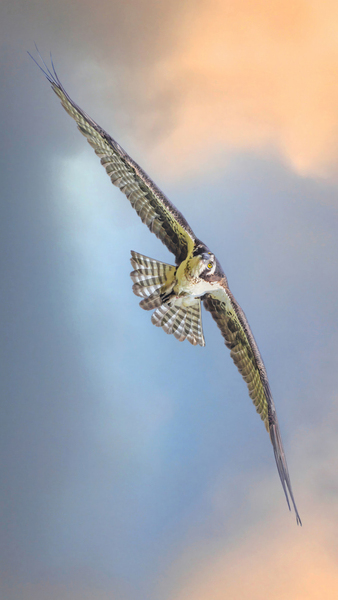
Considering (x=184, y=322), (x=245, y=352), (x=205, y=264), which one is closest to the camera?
(x=205, y=264)

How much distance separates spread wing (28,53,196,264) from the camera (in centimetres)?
318

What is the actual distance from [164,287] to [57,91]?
181 centimetres

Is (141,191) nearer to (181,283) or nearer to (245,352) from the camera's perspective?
(181,283)

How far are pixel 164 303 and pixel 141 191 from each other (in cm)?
104

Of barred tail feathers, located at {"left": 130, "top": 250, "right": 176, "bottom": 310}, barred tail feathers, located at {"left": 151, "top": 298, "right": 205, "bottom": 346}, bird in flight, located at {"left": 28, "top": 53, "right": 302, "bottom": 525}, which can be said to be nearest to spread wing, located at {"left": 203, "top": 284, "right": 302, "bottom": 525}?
bird in flight, located at {"left": 28, "top": 53, "right": 302, "bottom": 525}

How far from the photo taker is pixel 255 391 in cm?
368

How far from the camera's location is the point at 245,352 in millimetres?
3775

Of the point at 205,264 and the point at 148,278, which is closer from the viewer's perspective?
A: the point at 205,264

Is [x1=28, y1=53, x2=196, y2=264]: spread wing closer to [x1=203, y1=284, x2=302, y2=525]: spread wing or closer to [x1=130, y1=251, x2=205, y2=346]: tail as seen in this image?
[x1=130, y1=251, x2=205, y2=346]: tail

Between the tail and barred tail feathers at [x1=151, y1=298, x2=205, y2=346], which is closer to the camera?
the tail

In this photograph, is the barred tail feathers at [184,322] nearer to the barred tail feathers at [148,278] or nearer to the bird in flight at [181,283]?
the bird in flight at [181,283]

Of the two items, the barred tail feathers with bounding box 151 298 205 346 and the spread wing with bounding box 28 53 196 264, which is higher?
the spread wing with bounding box 28 53 196 264

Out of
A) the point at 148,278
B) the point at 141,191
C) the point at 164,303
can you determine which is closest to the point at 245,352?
the point at 164,303

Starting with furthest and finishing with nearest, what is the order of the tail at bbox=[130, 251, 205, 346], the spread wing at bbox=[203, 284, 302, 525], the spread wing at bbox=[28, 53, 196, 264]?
the tail at bbox=[130, 251, 205, 346] < the spread wing at bbox=[203, 284, 302, 525] < the spread wing at bbox=[28, 53, 196, 264]
